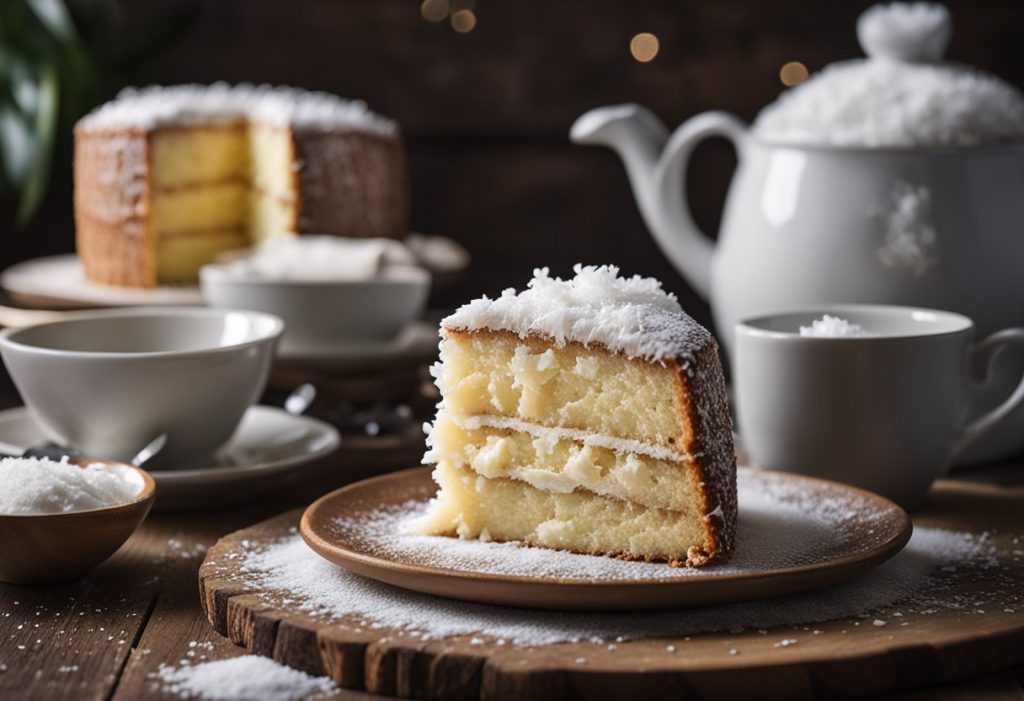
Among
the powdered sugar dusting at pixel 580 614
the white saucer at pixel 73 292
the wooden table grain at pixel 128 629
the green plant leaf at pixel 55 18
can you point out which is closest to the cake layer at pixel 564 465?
the powdered sugar dusting at pixel 580 614

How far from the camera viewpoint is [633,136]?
1.94 m

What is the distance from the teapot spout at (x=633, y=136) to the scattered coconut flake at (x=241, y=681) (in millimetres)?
1038

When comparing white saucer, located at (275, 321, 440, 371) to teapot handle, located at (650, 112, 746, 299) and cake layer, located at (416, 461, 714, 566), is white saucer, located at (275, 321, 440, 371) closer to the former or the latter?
teapot handle, located at (650, 112, 746, 299)

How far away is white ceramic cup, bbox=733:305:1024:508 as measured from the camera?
1.46m

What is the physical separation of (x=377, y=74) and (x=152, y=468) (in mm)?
1531

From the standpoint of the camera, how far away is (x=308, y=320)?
197 centimetres

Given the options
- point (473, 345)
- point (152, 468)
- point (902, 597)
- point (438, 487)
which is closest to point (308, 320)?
point (152, 468)

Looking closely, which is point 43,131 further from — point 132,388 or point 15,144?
point 132,388

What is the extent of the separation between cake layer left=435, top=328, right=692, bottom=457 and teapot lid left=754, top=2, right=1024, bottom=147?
23.4 inches

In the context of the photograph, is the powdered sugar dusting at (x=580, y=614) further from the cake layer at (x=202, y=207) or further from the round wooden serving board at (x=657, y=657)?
the cake layer at (x=202, y=207)

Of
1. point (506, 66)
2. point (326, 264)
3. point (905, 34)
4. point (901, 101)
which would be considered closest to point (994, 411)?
point (901, 101)

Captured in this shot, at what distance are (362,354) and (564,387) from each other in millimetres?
709

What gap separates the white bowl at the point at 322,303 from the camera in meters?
1.95

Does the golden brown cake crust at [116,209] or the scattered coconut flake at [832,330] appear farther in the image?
the golden brown cake crust at [116,209]
